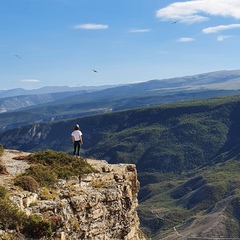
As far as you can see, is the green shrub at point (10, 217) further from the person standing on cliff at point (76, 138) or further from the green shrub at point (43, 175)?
the person standing on cliff at point (76, 138)

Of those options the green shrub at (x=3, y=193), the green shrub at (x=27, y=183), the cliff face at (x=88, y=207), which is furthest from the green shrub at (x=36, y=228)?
the green shrub at (x=27, y=183)

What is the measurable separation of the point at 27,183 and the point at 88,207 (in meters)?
2.64

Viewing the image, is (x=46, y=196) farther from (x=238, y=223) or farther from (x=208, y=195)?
(x=208, y=195)

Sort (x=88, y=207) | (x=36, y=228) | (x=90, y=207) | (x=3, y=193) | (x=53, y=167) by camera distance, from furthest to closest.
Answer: (x=53, y=167) → (x=90, y=207) → (x=88, y=207) → (x=3, y=193) → (x=36, y=228)

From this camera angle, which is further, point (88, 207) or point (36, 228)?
point (88, 207)

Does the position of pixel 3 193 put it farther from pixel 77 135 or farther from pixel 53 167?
pixel 77 135

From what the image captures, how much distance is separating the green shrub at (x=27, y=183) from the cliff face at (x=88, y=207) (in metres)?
0.37

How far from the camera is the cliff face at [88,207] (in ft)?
48.2

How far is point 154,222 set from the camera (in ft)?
464

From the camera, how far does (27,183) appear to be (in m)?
16.4

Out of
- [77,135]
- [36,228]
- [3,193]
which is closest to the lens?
[36,228]

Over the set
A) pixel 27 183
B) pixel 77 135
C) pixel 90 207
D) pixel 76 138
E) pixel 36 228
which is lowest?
pixel 90 207

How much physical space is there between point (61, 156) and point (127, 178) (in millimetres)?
3551

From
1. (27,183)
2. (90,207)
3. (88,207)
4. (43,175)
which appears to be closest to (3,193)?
(27,183)
